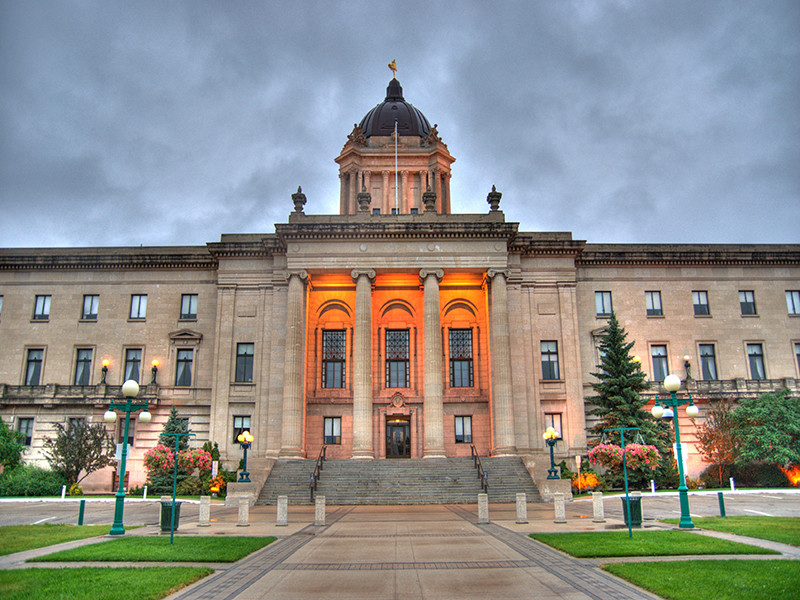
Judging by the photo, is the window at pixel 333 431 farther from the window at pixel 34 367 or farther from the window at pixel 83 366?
the window at pixel 34 367

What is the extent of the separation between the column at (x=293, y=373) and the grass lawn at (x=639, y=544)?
76.8 feet

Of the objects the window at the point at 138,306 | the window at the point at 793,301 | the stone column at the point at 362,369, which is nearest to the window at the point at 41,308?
the window at the point at 793,301

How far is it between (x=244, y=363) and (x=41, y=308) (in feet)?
54.2

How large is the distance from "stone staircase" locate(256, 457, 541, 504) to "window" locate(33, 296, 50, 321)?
74.1 ft

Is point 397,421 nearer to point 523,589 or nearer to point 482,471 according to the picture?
point 482,471

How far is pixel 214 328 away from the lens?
45.6m

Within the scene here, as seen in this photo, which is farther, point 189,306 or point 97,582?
point 189,306

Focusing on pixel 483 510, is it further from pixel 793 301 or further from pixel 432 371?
pixel 793 301

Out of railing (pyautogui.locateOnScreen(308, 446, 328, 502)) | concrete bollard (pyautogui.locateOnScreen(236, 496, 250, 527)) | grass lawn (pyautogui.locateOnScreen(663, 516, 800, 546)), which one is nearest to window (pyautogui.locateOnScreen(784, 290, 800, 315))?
railing (pyautogui.locateOnScreen(308, 446, 328, 502))

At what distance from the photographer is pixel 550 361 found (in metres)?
44.3

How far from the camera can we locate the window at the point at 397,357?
149 feet

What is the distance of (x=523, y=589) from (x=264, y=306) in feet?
116

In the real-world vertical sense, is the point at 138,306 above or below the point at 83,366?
above

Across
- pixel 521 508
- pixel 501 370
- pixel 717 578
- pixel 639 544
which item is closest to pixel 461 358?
pixel 501 370
